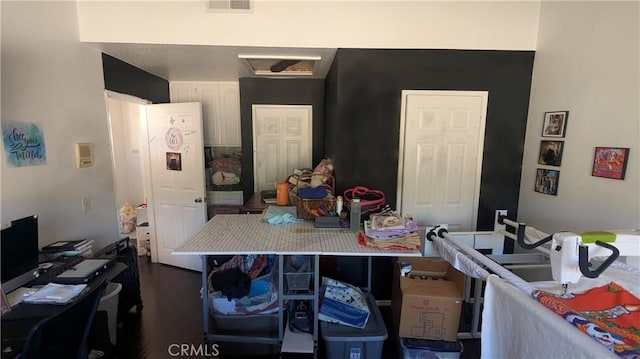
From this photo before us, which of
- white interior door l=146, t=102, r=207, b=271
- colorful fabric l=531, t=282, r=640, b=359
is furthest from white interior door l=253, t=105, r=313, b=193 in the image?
colorful fabric l=531, t=282, r=640, b=359

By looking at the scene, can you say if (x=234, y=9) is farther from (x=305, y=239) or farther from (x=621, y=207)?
(x=621, y=207)

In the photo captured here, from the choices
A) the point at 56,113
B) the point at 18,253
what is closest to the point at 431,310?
the point at 18,253

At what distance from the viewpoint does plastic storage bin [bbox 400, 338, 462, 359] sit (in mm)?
1879

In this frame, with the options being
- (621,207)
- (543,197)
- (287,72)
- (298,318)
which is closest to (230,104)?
(287,72)

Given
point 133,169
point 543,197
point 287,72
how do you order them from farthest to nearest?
point 133,169, point 287,72, point 543,197

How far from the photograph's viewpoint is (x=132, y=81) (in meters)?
2.97

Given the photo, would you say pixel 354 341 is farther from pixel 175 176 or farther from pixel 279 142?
pixel 175 176

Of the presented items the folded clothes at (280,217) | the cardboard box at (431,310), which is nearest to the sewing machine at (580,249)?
the cardboard box at (431,310)

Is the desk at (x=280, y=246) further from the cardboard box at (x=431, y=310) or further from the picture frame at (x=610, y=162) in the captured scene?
the picture frame at (x=610, y=162)

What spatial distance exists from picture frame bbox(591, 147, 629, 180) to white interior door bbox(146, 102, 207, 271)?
11.2 ft

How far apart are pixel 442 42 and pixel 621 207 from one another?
1.68 metres

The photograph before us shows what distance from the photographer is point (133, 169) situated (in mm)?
4898

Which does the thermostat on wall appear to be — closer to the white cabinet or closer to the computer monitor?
the computer monitor

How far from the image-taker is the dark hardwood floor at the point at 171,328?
212 cm
